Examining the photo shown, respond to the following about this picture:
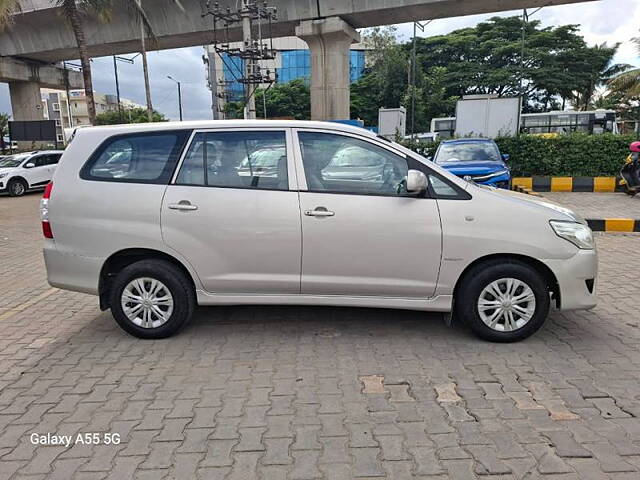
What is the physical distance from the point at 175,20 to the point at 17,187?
32.2 feet

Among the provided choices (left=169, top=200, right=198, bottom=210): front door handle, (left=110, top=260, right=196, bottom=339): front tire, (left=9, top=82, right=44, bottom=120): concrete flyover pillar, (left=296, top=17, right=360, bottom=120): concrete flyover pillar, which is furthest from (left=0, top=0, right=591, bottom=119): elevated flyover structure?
(left=110, top=260, right=196, bottom=339): front tire

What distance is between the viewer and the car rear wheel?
1680 centimetres

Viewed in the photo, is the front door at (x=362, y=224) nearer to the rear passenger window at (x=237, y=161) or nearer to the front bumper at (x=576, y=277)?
the rear passenger window at (x=237, y=161)

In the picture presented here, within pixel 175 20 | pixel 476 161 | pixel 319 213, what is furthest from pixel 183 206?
pixel 175 20

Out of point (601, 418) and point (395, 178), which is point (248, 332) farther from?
point (601, 418)

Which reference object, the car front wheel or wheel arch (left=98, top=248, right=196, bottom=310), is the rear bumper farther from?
the car front wheel

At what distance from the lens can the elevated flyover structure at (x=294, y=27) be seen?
17953mm

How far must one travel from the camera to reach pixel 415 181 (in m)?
3.69

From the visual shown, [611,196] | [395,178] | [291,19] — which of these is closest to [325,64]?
[291,19]

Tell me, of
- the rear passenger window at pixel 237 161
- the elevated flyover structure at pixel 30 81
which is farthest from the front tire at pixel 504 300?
the elevated flyover structure at pixel 30 81

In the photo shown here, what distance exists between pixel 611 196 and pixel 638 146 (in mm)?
1631

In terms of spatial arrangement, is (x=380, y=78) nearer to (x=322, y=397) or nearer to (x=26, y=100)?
(x=26, y=100)

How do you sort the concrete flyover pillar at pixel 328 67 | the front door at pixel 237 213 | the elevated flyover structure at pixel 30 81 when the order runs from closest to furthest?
1. the front door at pixel 237 213
2. the concrete flyover pillar at pixel 328 67
3. the elevated flyover structure at pixel 30 81

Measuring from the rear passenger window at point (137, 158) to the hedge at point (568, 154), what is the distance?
501 inches
